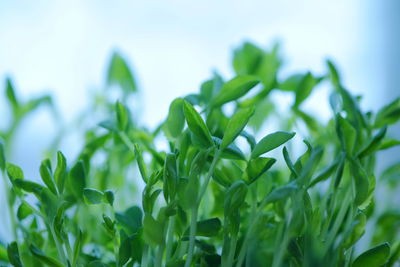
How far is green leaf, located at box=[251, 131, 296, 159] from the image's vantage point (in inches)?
16.1

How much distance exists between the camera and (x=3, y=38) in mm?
1333

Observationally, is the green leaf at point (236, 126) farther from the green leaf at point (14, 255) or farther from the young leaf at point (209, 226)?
the green leaf at point (14, 255)

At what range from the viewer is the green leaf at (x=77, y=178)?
48 centimetres

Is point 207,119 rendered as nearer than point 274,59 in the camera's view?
Yes

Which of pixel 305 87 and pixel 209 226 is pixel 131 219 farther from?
pixel 305 87

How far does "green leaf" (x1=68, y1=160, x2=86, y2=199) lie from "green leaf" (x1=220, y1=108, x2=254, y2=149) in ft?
0.50

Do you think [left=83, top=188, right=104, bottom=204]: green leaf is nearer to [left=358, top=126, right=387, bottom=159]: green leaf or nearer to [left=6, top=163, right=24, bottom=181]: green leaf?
[left=6, top=163, right=24, bottom=181]: green leaf

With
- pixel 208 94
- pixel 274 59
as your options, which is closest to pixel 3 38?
pixel 274 59

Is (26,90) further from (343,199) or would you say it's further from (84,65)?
(343,199)

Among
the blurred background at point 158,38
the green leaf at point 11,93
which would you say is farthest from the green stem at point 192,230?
the blurred background at point 158,38

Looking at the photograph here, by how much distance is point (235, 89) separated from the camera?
0.47 m

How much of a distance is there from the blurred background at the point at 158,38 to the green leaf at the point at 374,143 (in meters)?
0.95

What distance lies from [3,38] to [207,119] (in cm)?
101

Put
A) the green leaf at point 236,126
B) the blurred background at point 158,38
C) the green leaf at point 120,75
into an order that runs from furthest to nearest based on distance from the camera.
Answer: the blurred background at point 158,38 < the green leaf at point 120,75 < the green leaf at point 236,126
